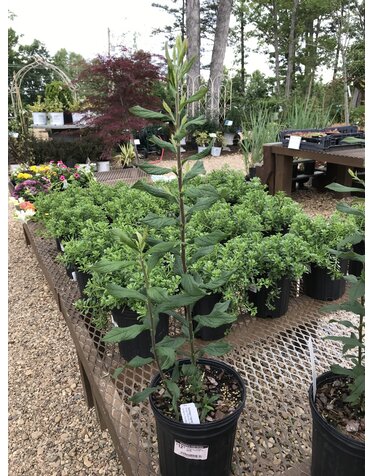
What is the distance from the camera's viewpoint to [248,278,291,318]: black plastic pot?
1779 millimetres

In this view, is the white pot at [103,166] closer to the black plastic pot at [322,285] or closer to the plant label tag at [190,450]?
the black plastic pot at [322,285]

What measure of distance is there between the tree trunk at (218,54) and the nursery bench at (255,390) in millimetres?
8316

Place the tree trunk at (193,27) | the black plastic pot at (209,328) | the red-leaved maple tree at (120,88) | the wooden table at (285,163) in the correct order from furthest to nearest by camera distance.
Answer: the tree trunk at (193,27) → the red-leaved maple tree at (120,88) → the wooden table at (285,163) → the black plastic pot at (209,328)

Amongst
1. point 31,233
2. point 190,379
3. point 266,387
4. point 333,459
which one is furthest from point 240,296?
point 31,233

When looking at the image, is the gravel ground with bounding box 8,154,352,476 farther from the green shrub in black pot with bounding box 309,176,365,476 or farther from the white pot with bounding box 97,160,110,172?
the white pot with bounding box 97,160,110,172

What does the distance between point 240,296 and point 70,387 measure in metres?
1.02

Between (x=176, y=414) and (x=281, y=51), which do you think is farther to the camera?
(x=281, y=51)

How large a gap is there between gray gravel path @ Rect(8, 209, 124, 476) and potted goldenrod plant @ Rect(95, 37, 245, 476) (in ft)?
2.07

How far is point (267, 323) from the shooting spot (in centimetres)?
180

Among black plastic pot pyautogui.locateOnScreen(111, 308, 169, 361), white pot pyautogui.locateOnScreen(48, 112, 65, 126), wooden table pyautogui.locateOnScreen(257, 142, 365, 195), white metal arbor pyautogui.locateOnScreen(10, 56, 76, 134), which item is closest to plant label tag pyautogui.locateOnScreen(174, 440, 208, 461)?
black plastic pot pyautogui.locateOnScreen(111, 308, 169, 361)

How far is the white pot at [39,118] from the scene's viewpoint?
680 centimetres

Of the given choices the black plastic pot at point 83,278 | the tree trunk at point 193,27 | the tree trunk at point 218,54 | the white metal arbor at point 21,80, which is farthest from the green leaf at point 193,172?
the tree trunk at point 218,54
